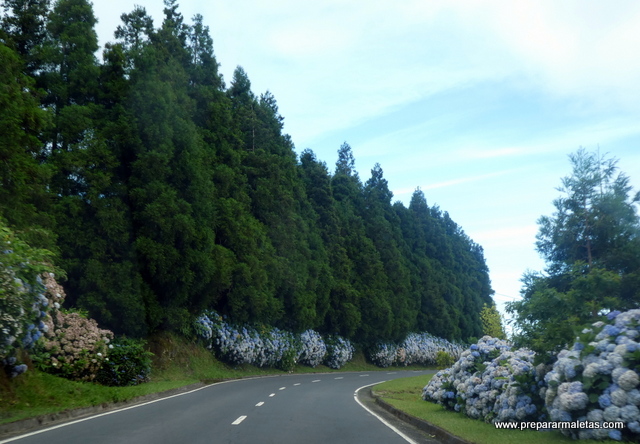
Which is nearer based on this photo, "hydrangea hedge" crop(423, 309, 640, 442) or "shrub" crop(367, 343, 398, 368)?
"hydrangea hedge" crop(423, 309, 640, 442)

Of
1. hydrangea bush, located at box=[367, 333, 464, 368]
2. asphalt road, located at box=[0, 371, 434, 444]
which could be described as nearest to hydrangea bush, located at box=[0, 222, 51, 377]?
asphalt road, located at box=[0, 371, 434, 444]

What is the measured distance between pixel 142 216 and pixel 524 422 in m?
19.5

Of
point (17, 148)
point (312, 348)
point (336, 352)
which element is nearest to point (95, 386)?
point (17, 148)

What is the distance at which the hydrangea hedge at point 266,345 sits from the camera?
34062 mm

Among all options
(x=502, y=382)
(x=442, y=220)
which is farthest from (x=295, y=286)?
(x=442, y=220)

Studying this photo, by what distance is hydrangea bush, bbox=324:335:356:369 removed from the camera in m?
49.5

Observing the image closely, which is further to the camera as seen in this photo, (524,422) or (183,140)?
(183,140)

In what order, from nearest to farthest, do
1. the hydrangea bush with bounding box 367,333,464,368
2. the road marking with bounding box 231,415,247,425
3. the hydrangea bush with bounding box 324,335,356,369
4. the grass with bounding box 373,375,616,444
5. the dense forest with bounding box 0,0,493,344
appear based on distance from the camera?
the grass with bounding box 373,375,616,444 < the road marking with bounding box 231,415,247,425 < the dense forest with bounding box 0,0,493,344 < the hydrangea bush with bounding box 324,335,356,369 < the hydrangea bush with bounding box 367,333,464,368

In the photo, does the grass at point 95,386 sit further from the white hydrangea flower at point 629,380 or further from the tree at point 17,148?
the white hydrangea flower at point 629,380

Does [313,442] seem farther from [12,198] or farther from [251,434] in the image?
[12,198]

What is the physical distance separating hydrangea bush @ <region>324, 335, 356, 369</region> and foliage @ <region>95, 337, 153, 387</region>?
90.5 feet

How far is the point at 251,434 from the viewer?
35.9 ft

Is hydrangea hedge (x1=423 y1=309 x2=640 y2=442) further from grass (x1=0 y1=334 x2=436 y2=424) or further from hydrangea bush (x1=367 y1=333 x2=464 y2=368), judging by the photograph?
hydrangea bush (x1=367 y1=333 x2=464 y2=368)

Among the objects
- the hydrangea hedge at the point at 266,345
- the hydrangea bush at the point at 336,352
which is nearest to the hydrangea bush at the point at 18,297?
the hydrangea hedge at the point at 266,345
